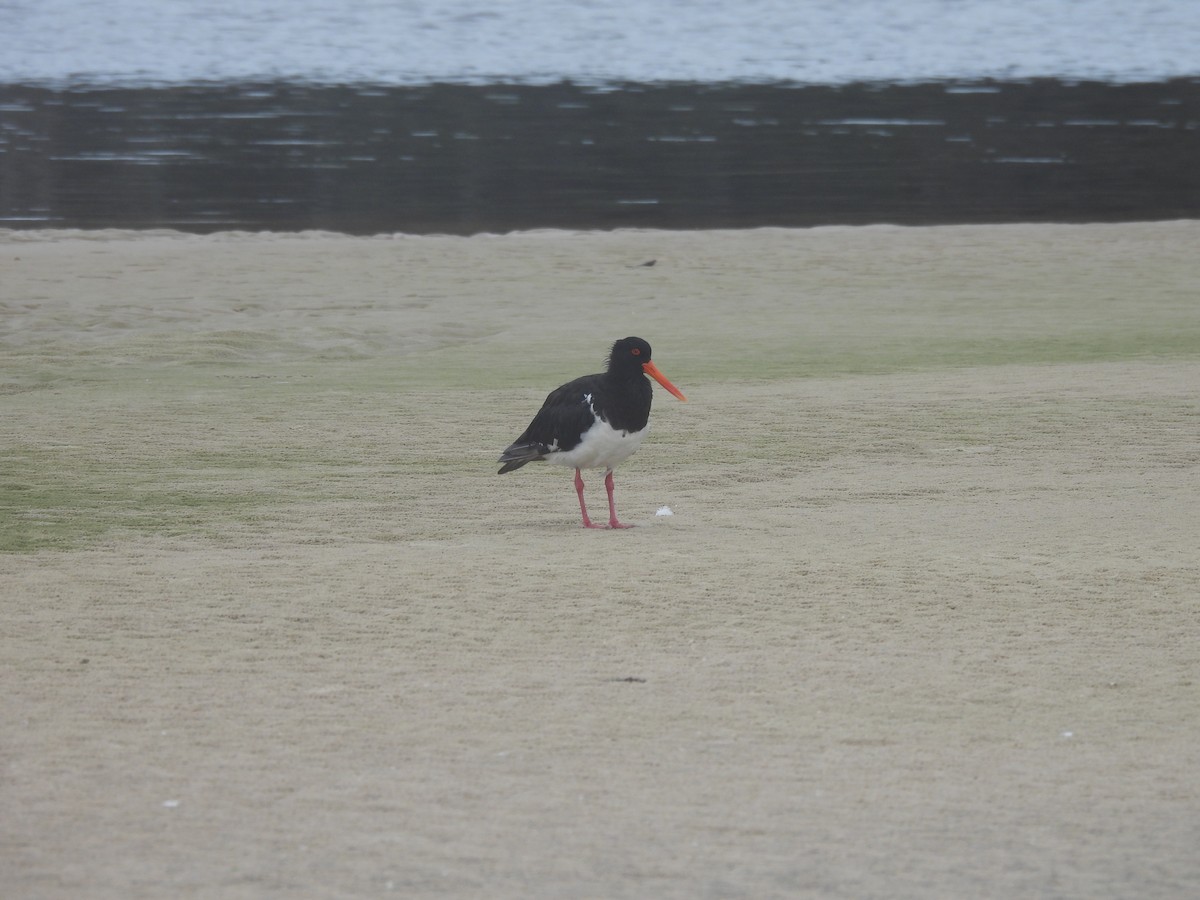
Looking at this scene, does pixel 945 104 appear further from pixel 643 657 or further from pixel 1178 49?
pixel 643 657

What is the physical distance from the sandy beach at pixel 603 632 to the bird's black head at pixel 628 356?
0.72 meters

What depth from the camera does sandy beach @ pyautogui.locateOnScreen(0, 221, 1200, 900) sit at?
14.0 feet

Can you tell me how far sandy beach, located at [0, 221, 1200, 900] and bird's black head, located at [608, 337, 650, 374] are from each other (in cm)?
72

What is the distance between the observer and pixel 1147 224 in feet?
78.8

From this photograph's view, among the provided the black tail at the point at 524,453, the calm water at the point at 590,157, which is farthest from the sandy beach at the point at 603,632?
the calm water at the point at 590,157

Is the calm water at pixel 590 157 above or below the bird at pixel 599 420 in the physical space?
above

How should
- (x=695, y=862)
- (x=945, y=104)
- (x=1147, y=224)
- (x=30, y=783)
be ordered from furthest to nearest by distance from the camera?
(x=945, y=104)
(x=1147, y=224)
(x=30, y=783)
(x=695, y=862)

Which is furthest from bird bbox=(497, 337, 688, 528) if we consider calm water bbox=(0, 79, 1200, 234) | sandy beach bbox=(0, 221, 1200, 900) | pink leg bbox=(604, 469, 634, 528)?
calm water bbox=(0, 79, 1200, 234)

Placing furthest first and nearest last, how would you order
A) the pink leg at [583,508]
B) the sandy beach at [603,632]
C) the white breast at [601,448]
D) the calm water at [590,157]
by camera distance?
the calm water at [590,157] → the pink leg at [583,508] → the white breast at [601,448] → the sandy beach at [603,632]

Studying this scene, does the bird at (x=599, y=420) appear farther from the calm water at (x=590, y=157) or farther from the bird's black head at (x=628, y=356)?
the calm water at (x=590, y=157)

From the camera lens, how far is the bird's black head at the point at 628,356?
7.83 metres

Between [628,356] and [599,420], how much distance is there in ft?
1.19

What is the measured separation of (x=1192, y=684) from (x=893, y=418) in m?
5.39

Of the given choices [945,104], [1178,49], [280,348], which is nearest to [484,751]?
[280,348]
